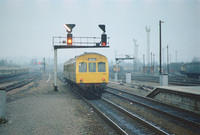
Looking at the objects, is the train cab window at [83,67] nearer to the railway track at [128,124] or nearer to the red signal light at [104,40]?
the red signal light at [104,40]

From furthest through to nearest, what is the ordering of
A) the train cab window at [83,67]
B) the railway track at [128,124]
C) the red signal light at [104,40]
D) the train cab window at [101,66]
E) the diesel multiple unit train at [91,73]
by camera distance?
the red signal light at [104,40], the train cab window at [101,66], the train cab window at [83,67], the diesel multiple unit train at [91,73], the railway track at [128,124]

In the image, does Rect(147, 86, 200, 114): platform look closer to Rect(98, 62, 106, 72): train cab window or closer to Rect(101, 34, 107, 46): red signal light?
Rect(98, 62, 106, 72): train cab window

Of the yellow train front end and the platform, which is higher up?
the yellow train front end

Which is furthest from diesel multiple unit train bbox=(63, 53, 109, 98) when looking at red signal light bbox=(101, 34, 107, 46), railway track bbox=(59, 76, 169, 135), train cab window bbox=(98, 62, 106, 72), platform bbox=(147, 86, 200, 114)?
railway track bbox=(59, 76, 169, 135)

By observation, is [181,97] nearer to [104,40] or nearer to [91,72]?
[91,72]

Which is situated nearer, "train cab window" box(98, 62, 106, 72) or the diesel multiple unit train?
the diesel multiple unit train

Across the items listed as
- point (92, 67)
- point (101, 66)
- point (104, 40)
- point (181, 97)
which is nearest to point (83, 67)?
point (92, 67)

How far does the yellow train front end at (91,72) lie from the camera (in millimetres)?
14195

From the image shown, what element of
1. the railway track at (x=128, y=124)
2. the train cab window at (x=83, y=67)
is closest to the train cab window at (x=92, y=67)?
the train cab window at (x=83, y=67)

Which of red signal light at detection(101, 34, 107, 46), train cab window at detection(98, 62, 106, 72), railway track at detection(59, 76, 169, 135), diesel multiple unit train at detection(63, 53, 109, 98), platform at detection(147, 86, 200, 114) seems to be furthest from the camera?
red signal light at detection(101, 34, 107, 46)

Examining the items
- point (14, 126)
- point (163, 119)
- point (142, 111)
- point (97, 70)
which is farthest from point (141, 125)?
point (97, 70)

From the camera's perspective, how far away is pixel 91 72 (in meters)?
14.3

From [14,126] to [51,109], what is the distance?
3.11m

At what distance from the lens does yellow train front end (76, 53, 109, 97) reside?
14.2 metres
